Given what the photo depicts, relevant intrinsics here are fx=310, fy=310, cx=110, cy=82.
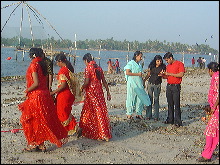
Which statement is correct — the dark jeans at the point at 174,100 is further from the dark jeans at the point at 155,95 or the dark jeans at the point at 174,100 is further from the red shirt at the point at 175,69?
the dark jeans at the point at 155,95

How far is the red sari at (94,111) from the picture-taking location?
5766 mm

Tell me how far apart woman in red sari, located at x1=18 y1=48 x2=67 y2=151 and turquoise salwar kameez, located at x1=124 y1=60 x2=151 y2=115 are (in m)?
3.00

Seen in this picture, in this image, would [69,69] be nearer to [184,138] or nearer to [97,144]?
[97,144]

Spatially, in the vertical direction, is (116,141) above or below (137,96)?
below

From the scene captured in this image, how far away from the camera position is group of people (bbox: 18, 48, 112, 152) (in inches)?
192

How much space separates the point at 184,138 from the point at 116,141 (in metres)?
1.39

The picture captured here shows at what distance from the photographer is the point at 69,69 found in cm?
570

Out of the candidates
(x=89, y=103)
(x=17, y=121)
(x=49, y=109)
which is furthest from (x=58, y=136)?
(x=17, y=121)

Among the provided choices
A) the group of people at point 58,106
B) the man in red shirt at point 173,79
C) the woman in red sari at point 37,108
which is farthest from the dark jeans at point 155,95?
the woman in red sari at point 37,108

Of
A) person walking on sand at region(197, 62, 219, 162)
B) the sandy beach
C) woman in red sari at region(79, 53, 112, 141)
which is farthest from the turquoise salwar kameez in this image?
person walking on sand at region(197, 62, 219, 162)

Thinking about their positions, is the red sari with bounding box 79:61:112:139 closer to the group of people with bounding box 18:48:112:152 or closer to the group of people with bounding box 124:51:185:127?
the group of people with bounding box 18:48:112:152

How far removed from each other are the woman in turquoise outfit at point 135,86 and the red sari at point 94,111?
6.04 ft

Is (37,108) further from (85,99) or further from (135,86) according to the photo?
(135,86)

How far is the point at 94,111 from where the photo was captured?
579cm
